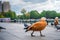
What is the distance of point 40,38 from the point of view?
98.1 inches

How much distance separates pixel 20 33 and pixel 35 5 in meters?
0.46

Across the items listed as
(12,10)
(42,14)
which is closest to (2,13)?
(12,10)

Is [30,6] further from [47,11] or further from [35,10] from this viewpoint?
[47,11]

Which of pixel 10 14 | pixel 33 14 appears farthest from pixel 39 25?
pixel 10 14

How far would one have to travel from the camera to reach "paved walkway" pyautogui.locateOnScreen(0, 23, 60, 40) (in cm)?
248

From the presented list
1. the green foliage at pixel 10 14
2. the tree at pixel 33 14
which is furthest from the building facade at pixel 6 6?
the tree at pixel 33 14

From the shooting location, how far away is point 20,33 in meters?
2.54

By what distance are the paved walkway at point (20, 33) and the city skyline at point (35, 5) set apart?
22cm

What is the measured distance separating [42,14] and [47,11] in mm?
85

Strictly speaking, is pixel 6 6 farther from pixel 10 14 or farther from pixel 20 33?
pixel 20 33

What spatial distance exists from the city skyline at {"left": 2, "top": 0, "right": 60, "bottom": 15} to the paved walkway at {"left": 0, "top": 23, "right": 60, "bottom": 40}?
0.72 feet

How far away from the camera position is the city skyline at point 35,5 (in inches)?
102

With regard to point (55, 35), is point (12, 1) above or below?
above

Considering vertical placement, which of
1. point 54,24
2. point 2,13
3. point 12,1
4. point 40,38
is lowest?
point 40,38
